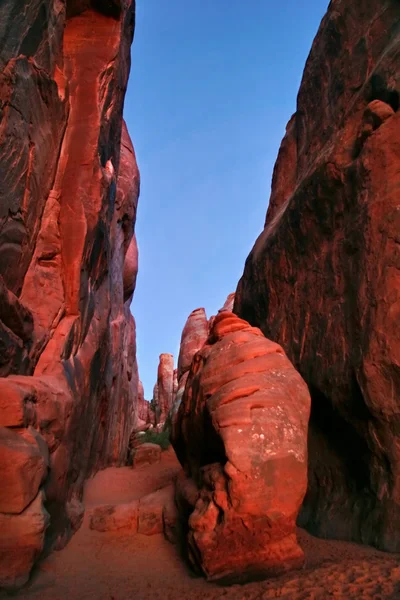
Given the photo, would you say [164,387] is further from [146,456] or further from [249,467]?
[249,467]

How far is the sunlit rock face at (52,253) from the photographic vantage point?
5.85 meters

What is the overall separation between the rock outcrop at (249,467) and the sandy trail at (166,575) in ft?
1.29

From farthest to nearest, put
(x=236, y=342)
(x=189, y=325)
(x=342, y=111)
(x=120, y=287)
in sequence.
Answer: (x=189, y=325)
(x=120, y=287)
(x=342, y=111)
(x=236, y=342)

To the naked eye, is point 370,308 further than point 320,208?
No

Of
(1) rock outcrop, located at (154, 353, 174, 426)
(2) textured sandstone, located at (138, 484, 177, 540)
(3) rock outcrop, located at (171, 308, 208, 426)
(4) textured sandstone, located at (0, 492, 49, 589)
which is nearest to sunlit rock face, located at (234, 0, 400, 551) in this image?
(2) textured sandstone, located at (138, 484, 177, 540)

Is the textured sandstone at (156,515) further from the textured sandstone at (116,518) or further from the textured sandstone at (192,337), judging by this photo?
the textured sandstone at (192,337)

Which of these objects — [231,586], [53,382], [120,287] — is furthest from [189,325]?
[231,586]

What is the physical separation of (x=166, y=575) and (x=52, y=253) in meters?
6.93

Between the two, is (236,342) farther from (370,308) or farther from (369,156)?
(369,156)

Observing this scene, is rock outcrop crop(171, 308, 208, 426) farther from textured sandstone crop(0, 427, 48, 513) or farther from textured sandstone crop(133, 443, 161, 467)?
textured sandstone crop(0, 427, 48, 513)

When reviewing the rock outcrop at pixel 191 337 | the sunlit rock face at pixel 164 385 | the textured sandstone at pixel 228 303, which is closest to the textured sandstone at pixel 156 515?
the rock outcrop at pixel 191 337

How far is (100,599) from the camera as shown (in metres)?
5.41

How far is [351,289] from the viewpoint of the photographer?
338 inches

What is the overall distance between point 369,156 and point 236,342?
4.62m
